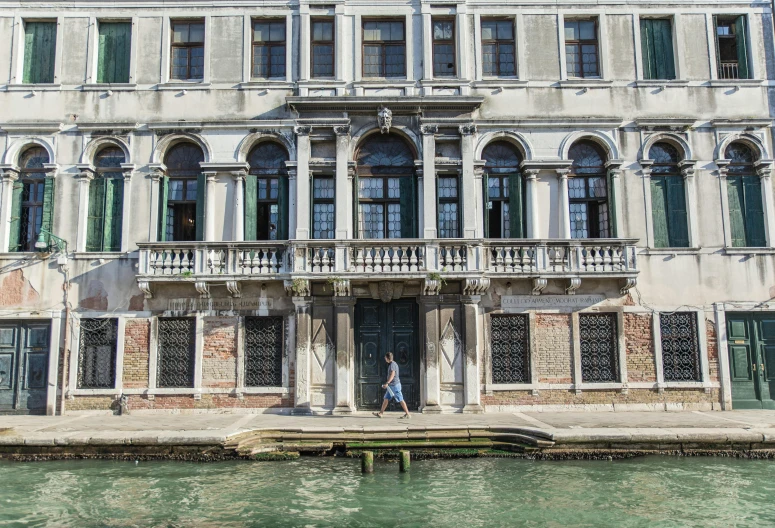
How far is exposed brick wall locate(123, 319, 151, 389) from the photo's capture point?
16406 millimetres

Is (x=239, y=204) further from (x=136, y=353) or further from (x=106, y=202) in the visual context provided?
(x=136, y=353)

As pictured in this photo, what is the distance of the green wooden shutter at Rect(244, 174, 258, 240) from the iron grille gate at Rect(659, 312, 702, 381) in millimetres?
10528

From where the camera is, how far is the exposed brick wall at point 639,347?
54.4 feet

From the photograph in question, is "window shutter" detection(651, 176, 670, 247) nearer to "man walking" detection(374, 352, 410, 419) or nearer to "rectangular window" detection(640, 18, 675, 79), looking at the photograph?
"rectangular window" detection(640, 18, 675, 79)

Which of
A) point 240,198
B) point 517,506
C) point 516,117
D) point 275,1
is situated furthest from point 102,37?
point 517,506

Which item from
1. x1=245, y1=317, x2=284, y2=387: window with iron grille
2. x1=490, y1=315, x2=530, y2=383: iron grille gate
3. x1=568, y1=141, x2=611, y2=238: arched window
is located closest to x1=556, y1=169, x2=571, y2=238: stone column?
x1=568, y1=141, x2=611, y2=238: arched window

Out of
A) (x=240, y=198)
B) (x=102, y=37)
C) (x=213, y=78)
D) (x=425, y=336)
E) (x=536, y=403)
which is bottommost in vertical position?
(x=536, y=403)

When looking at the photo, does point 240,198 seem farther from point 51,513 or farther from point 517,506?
point 517,506

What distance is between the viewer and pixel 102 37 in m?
17.7

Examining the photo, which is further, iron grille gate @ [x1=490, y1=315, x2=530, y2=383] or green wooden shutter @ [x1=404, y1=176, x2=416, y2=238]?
green wooden shutter @ [x1=404, y1=176, x2=416, y2=238]

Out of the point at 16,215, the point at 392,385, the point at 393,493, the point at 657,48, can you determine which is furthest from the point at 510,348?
the point at 16,215

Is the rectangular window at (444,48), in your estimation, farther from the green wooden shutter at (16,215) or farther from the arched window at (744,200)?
the green wooden shutter at (16,215)

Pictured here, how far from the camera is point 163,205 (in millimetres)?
17062

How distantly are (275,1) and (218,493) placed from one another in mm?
12687
